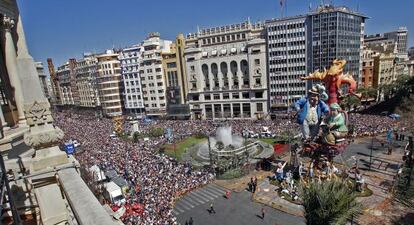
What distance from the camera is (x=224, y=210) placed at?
86.4 ft

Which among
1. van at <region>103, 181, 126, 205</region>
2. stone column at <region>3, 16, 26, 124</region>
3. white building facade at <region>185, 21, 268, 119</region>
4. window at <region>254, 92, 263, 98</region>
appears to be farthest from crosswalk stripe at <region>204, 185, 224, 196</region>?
window at <region>254, 92, 263, 98</region>

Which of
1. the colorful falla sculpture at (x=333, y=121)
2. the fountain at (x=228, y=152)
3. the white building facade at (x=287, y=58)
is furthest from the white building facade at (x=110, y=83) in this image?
the colorful falla sculpture at (x=333, y=121)

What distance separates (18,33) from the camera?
395 inches

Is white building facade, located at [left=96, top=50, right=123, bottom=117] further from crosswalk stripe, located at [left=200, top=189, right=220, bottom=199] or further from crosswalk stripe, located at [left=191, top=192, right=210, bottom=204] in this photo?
crosswalk stripe, located at [left=191, top=192, right=210, bottom=204]

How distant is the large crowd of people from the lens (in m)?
26.2

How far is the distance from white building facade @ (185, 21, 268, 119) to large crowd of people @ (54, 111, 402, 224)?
42.1ft

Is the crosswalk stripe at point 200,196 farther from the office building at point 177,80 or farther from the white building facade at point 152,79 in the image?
the white building facade at point 152,79

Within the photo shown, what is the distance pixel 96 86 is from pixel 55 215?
99389mm

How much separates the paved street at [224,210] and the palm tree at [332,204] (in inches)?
485

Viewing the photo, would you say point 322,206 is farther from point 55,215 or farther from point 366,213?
point 366,213

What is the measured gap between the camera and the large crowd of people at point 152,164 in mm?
26181

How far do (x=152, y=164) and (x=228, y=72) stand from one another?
39.4 meters

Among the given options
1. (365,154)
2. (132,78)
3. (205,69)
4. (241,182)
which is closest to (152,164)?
(241,182)

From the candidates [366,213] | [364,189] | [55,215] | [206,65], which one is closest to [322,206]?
[55,215]
